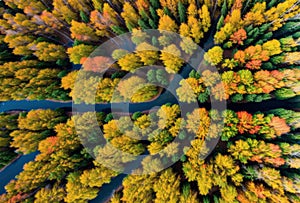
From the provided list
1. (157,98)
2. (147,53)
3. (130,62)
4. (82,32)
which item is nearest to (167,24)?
(147,53)

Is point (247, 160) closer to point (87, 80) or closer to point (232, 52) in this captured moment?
point (232, 52)

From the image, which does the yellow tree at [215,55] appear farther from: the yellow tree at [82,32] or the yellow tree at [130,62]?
the yellow tree at [82,32]

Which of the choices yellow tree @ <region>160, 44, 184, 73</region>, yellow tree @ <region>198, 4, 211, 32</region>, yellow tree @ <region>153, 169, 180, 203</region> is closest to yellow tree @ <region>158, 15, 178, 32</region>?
yellow tree @ <region>160, 44, 184, 73</region>

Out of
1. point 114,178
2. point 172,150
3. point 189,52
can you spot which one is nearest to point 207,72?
point 189,52

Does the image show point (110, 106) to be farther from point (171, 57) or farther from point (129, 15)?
point (129, 15)

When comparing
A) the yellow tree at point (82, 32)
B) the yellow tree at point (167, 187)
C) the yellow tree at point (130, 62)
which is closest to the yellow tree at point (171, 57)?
the yellow tree at point (130, 62)
